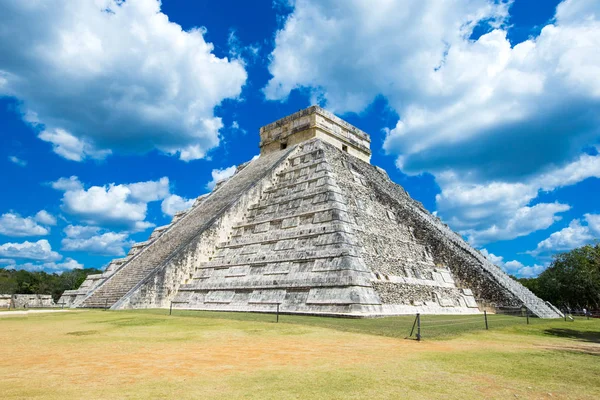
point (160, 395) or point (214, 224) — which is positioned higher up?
point (214, 224)

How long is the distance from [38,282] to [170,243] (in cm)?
4179

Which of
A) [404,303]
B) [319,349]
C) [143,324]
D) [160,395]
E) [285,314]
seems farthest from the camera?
[404,303]

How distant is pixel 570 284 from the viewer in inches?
1145

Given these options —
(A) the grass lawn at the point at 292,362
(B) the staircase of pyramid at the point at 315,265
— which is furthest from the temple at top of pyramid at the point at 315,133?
(A) the grass lawn at the point at 292,362

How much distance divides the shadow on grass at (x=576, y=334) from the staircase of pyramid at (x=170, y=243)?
39.5 ft

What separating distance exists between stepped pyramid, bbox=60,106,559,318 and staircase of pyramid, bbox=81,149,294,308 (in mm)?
75

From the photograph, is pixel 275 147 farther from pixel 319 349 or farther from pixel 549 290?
pixel 549 290

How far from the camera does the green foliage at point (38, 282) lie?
143 feet

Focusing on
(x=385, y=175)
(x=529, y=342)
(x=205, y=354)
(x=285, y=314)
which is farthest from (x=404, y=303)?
(x=385, y=175)

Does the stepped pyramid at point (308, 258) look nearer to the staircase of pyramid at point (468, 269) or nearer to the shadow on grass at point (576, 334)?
the staircase of pyramid at point (468, 269)

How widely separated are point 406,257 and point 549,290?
23.1 metres

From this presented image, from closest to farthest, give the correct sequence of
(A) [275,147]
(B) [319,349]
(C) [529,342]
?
(B) [319,349]
(C) [529,342]
(A) [275,147]

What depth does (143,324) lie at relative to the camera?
30.5ft

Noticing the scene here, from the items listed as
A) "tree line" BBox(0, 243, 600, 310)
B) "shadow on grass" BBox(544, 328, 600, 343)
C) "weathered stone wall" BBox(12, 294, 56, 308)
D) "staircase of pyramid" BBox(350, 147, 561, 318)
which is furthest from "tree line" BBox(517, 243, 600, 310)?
"weathered stone wall" BBox(12, 294, 56, 308)
